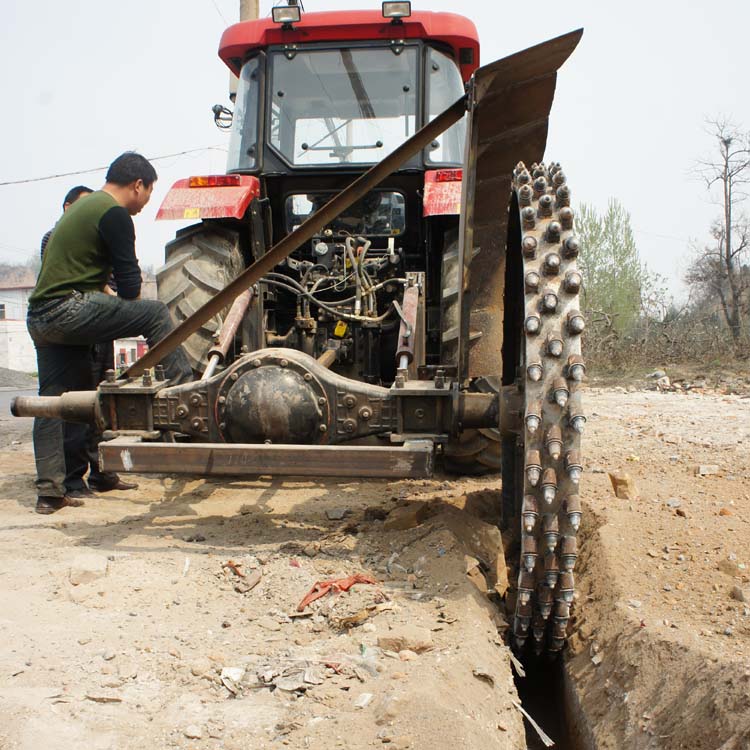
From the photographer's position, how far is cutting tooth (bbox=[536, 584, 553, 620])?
7.72 feet

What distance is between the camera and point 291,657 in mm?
2266

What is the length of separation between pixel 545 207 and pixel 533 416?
79 centimetres

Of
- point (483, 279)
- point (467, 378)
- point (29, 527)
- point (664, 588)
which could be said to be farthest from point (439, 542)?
point (29, 527)

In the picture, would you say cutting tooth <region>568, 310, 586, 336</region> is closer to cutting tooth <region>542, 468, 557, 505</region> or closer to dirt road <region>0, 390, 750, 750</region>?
cutting tooth <region>542, 468, 557, 505</region>

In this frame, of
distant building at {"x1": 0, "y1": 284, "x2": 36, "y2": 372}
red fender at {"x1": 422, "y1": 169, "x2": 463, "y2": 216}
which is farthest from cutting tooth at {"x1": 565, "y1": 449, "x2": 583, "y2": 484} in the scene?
distant building at {"x1": 0, "y1": 284, "x2": 36, "y2": 372}

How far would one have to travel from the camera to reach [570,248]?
8.10 ft

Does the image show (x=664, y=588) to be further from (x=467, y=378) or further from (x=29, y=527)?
(x=29, y=527)

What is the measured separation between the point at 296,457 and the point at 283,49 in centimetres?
306

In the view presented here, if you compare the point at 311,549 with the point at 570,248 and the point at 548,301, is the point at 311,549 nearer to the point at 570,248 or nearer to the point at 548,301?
the point at 548,301

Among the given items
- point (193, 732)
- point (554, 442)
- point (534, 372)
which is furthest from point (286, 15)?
point (193, 732)

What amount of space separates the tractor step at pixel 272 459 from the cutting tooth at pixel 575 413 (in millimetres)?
682

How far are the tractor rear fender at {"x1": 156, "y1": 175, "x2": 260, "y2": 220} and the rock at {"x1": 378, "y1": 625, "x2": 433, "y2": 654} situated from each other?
2.69 m

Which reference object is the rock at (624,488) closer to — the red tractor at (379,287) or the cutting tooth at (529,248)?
the red tractor at (379,287)

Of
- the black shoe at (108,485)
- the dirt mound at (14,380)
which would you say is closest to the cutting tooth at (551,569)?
the black shoe at (108,485)
